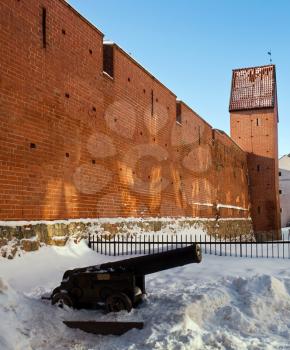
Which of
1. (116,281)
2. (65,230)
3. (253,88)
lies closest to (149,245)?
(65,230)

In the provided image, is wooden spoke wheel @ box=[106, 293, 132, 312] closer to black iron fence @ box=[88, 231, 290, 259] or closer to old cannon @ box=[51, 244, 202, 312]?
old cannon @ box=[51, 244, 202, 312]

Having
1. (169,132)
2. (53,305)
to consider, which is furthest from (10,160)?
(169,132)

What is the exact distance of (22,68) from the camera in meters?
8.79

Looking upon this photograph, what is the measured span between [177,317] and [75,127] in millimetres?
6528

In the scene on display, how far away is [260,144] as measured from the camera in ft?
108

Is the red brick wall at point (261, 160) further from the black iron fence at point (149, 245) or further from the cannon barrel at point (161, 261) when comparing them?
the cannon barrel at point (161, 261)

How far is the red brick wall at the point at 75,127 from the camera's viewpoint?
853cm

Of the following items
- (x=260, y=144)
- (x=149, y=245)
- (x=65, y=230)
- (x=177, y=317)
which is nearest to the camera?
(x=177, y=317)

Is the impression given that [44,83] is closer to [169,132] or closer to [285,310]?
[285,310]

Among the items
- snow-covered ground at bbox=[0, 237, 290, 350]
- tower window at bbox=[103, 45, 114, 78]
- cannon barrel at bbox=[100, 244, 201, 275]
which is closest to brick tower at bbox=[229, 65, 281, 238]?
tower window at bbox=[103, 45, 114, 78]

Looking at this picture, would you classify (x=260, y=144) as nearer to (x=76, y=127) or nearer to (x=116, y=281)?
(x=76, y=127)

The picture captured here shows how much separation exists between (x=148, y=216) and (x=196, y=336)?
10.7m

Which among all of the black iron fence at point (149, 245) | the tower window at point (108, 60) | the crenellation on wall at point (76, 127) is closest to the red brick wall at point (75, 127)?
the crenellation on wall at point (76, 127)

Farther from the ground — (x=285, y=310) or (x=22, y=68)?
(x=22, y=68)
